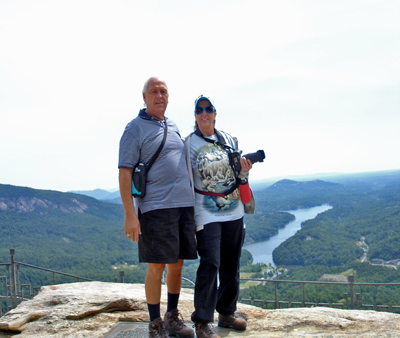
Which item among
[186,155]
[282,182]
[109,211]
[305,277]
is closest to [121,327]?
[186,155]

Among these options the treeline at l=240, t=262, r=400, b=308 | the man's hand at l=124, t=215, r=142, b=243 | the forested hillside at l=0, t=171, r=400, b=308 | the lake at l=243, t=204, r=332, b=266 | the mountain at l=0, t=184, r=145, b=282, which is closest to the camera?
the man's hand at l=124, t=215, r=142, b=243

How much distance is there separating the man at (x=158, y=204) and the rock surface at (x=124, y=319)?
2.29 feet

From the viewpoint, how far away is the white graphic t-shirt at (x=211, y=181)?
2.76 metres

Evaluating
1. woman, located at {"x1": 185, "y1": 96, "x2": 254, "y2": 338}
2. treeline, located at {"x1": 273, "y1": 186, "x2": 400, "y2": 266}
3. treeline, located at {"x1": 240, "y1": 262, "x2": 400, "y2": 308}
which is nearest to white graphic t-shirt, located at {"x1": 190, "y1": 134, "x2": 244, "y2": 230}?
woman, located at {"x1": 185, "y1": 96, "x2": 254, "y2": 338}

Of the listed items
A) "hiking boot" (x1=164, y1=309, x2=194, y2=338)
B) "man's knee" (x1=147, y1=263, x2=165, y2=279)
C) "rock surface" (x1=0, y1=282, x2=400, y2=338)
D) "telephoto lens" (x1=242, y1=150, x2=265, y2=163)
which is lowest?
"rock surface" (x1=0, y1=282, x2=400, y2=338)

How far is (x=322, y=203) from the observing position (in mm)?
137750

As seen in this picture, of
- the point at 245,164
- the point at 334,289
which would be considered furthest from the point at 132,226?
the point at 334,289

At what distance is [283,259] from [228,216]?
2403 inches

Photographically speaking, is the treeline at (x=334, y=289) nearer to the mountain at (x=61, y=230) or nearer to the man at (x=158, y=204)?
the man at (x=158, y=204)

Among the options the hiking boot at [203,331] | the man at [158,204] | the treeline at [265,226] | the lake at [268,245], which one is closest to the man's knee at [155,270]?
the man at [158,204]

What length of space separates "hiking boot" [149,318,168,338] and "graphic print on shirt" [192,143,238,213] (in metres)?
1.00

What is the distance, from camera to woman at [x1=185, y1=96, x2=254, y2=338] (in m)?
2.65

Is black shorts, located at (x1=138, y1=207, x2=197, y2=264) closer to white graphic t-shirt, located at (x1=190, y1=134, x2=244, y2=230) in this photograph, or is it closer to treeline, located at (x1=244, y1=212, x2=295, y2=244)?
white graphic t-shirt, located at (x1=190, y1=134, x2=244, y2=230)

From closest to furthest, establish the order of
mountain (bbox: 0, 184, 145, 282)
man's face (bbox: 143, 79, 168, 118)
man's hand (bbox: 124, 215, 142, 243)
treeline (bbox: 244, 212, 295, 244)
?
man's hand (bbox: 124, 215, 142, 243), man's face (bbox: 143, 79, 168, 118), mountain (bbox: 0, 184, 145, 282), treeline (bbox: 244, 212, 295, 244)
